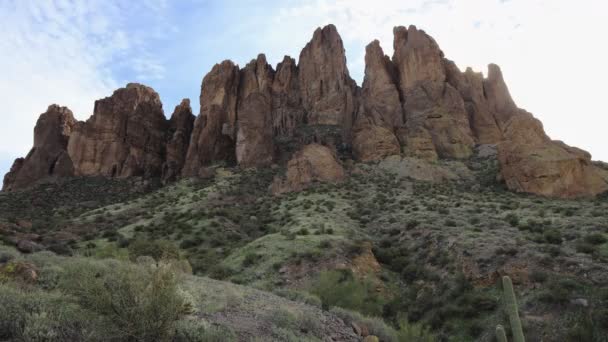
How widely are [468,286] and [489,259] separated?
2456 mm

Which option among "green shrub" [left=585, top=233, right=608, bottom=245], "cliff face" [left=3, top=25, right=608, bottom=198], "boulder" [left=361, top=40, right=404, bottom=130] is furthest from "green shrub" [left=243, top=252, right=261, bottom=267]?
"boulder" [left=361, top=40, right=404, bottom=130]

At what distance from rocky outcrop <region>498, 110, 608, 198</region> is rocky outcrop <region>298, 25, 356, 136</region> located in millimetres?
32404

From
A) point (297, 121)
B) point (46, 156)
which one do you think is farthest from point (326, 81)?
point (46, 156)

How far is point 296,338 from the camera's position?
31.8ft

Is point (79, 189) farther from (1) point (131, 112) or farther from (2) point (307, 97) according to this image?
(2) point (307, 97)

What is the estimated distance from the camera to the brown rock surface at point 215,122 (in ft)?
220

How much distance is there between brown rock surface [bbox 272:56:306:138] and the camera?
81.6 meters

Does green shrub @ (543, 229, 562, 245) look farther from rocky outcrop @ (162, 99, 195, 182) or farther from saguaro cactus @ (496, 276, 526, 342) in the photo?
rocky outcrop @ (162, 99, 195, 182)

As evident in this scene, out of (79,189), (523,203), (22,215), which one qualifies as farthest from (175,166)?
(523,203)

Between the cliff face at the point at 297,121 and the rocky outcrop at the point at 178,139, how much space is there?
0.23 m

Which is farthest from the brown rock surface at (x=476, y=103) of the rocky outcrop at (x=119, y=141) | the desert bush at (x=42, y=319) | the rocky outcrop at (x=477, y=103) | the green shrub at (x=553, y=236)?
the desert bush at (x=42, y=319)

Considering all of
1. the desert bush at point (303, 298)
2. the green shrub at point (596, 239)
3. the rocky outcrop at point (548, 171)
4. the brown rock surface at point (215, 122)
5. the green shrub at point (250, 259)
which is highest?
the brown rock surface at point (215, 122)

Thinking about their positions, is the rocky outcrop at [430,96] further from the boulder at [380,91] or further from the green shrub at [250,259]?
the green shrub at [250,259]

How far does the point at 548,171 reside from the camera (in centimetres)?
4066
